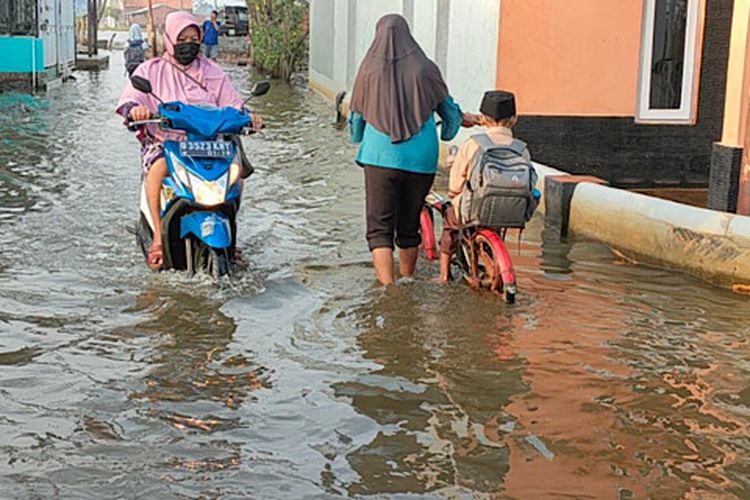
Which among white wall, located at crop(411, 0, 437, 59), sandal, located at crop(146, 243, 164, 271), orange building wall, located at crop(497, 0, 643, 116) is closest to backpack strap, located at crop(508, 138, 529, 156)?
sandal, located at crop(146, 243, 164, 271)

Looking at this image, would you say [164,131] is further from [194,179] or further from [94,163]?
[94,163]

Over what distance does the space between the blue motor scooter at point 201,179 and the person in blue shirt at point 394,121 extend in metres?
0.74

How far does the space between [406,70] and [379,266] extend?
Answer: 124 centimetres

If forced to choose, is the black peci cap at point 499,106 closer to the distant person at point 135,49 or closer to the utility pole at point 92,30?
the distant person at point 135,49

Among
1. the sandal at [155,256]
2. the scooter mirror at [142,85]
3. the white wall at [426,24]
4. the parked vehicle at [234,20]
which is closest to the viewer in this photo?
the scooter mirror at [142,85]

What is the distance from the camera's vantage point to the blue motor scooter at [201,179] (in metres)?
7.11

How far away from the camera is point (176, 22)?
745cm

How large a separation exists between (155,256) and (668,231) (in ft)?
11.7

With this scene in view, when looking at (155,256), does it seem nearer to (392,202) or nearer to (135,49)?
(392,202)

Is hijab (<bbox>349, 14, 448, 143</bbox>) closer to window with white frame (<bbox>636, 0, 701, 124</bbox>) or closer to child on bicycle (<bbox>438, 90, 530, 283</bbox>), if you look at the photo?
child on bicycle (<bbox>438, 90, 530, 283</bbox>)

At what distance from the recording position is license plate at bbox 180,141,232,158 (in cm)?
716

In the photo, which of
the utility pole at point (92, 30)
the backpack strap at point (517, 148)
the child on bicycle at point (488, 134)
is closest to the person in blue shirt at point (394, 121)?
the child on bicycle at point (488, 134)

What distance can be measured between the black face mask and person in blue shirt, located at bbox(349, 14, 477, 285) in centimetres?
114

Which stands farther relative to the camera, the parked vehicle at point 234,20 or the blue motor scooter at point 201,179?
the parked vehicle at point 234,20
